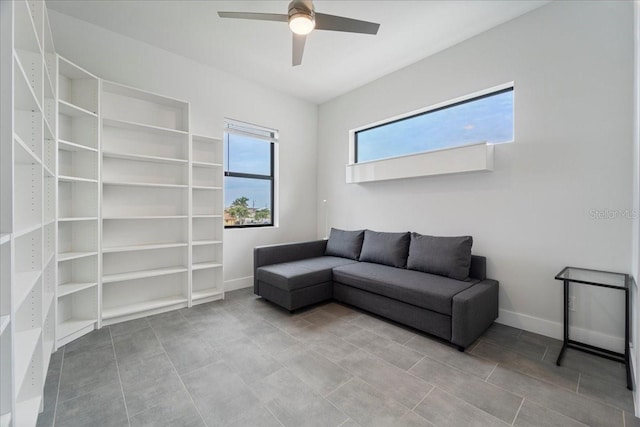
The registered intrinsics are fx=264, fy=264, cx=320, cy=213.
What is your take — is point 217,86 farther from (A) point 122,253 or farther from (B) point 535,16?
(B) point 535,16

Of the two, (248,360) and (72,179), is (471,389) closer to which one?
(248,360)

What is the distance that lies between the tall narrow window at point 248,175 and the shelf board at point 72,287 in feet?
5.43

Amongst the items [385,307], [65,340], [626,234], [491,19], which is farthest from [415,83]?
[65,340]

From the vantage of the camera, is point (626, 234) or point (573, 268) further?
point (573, 268)

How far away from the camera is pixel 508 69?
106 inches

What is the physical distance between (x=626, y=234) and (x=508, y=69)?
181 centimetres

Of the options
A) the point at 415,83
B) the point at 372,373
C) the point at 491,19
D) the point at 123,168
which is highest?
the point at 491,19

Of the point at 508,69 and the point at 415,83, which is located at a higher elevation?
the point at 415,83

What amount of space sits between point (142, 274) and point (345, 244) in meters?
2.52

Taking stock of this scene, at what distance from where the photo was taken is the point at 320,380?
1.84m

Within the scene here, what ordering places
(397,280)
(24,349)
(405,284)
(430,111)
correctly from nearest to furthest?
1. (24,349)
2. (405,284)
3. (397,280)
4. (430,111)
